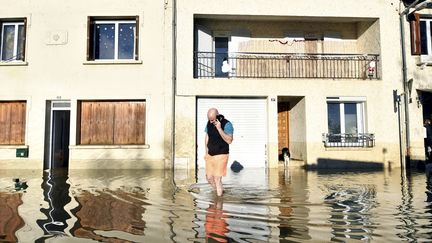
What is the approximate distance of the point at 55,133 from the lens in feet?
43.3

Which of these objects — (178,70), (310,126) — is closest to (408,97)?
(310,126)

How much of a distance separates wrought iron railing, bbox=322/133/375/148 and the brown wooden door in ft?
6.50

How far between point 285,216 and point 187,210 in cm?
133

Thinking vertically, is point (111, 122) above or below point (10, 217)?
above

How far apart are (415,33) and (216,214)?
11.7 meters

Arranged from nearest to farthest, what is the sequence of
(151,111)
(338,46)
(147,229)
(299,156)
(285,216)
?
1. (147,229)
2. (285,216)
3. (151,111)
4. (299,156)
5. (338,46)

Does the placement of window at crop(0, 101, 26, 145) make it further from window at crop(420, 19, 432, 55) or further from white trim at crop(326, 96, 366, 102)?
window at crop(420, 19, 432, 55)

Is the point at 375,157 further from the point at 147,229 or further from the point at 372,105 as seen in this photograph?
the point at 147,229

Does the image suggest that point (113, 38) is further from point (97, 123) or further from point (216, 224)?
point (216, 224)

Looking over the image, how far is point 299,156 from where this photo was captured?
13.4 m

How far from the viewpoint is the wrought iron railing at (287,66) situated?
548 inches

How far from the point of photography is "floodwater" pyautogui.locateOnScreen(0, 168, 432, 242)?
12.2ft

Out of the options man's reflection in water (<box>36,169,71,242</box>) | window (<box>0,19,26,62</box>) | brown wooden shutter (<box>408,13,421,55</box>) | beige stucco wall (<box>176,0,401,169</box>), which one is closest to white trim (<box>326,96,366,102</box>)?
beige stucco wall (<box>176,0,401,169</box>)

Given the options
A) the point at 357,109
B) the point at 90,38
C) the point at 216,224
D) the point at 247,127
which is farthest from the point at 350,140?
the point at 216,224
